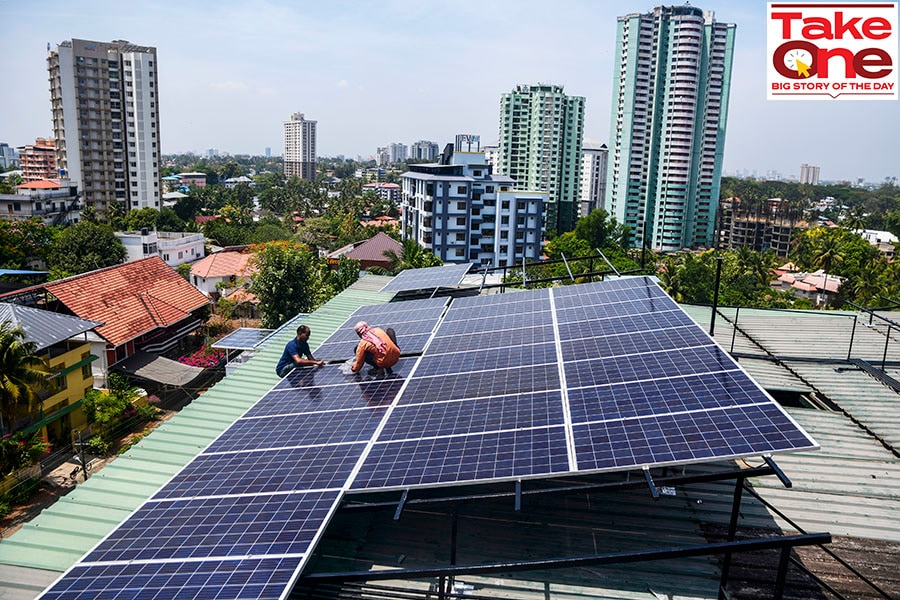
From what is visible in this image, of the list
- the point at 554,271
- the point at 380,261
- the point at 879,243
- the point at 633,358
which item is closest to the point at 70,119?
the point at 380,261

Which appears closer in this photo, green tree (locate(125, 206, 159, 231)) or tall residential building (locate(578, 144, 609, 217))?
green tree (locate(125, 206, 159, 231))

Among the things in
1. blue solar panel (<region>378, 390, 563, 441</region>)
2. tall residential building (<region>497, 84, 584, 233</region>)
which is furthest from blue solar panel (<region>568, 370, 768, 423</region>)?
tall residential building (<region>497, 84, 584, 233</region>)

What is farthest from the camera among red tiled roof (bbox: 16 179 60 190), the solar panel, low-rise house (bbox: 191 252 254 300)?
red tiled roof (bbox: 16 179 60 190)

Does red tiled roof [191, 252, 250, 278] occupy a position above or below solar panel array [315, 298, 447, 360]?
below

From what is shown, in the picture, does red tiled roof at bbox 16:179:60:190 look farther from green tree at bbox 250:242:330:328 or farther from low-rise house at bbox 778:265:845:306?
low-rise house at bbox 778:265:845:306

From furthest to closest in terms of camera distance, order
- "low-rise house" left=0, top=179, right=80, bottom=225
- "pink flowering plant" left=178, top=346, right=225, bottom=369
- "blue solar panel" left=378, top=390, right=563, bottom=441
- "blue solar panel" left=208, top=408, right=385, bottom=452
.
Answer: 1. "low-rise house" left=0, top=179, right=80, bottom=225
2. "pink flowering plant" left=178, top=346, right=225, bottom=369
3. "blue solar panel" left=208, top=408, right=385, bottom=452
4. "blue solar panel" left=378, top=390, right=563, bottom=441

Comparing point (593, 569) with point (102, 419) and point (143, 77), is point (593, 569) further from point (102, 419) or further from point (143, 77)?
point (143, 77)

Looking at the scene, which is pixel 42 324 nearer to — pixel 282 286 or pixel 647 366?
pixel 282 286
